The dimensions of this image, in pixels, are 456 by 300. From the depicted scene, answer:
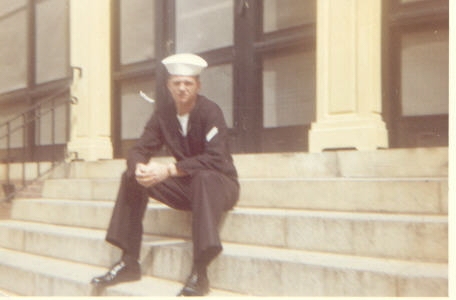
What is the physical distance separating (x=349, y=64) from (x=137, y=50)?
3243 mm

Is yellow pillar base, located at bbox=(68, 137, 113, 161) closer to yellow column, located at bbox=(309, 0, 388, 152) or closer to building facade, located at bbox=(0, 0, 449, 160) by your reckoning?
building facade, located at bbox=(0, 0, 449, 160)

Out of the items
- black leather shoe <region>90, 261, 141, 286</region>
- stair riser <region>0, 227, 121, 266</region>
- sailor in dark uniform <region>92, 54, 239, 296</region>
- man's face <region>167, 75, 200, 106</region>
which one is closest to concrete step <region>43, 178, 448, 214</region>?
sailor in dark uniform <region>92, 54, 239, 296</region>

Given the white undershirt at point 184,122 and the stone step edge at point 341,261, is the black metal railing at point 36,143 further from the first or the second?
the stone step edge at point 341,261

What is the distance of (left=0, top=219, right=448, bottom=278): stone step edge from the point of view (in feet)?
9.20

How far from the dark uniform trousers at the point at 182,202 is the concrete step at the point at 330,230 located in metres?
0.24

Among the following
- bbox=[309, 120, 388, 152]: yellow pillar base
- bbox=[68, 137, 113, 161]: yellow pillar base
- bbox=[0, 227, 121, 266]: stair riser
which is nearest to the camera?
bbox=[309, 120, 388, 152]: yellow pillar base

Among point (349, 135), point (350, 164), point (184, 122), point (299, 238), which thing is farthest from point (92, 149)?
point (299, 238)

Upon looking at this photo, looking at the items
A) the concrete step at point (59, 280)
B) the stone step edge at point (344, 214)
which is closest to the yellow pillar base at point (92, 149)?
the concrete step at point (59, 280)

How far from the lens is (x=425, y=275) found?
2.69m

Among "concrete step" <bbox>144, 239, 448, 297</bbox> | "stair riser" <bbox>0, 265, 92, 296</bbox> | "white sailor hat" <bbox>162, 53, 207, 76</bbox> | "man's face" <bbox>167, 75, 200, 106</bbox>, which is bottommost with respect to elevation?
"stair riser" <bbox>0, 265, 92, 296</bbox>

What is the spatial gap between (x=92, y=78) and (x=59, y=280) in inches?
127

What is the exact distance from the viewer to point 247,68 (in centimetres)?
547
